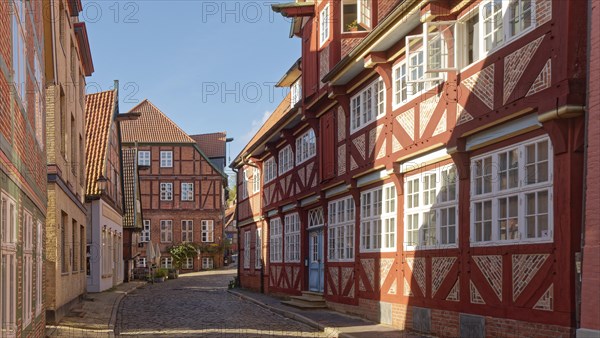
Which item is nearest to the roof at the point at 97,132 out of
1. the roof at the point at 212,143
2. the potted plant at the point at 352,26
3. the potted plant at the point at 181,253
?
the potted plant at the point at 352,26

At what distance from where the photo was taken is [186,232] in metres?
60.2

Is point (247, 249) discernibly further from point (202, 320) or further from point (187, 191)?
point (187, 191)

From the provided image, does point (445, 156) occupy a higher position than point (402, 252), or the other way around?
point (445, 156)

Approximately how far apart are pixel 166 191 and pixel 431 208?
4735 cm

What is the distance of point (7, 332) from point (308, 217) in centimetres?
1669

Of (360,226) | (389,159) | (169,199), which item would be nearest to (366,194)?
(360,226)

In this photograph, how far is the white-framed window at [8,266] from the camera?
7.49 m

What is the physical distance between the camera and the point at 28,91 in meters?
10.5

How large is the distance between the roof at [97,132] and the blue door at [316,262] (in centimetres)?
855

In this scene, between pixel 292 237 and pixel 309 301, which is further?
pixel 292 237

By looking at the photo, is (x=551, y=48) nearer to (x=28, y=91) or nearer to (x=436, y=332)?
(x=436, y=332)

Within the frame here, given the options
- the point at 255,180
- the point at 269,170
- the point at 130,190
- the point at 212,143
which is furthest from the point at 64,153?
the point at 212,143

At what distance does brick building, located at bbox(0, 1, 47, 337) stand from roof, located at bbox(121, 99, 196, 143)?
46964 millimetres

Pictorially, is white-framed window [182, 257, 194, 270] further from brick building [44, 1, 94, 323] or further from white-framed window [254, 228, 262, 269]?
brick building [44, 1, 94, 323]
